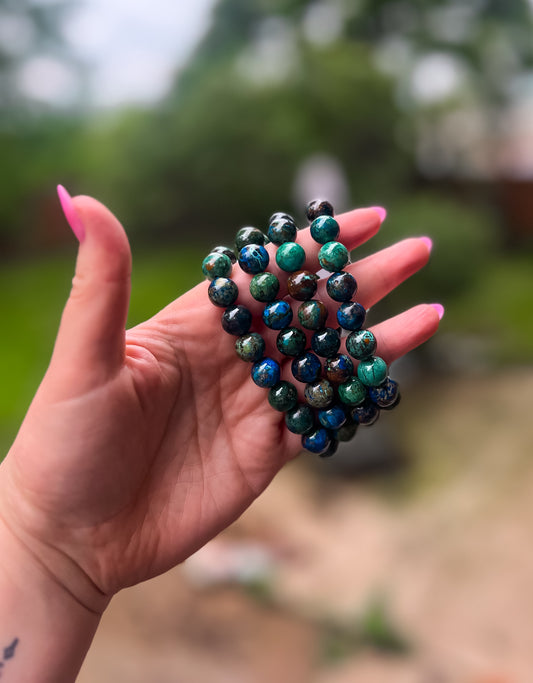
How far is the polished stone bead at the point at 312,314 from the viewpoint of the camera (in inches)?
38.0

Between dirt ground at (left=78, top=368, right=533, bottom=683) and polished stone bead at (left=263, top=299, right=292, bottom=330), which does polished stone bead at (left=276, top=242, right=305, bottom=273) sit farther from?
dirt ground at (left=78, top=368, right=533, bottom=683)

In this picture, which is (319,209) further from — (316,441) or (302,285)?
(316,441)

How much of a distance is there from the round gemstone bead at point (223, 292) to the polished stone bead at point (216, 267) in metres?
0.02

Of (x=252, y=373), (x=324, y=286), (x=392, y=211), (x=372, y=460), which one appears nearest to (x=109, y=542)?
(x=252, y=373)

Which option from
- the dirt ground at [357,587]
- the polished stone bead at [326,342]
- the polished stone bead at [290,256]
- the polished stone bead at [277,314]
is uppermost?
the polished stone bead at [290,256]

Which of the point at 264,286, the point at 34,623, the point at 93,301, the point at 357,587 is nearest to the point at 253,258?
the point at 264,286

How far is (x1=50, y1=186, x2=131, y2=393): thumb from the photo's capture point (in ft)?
2.52

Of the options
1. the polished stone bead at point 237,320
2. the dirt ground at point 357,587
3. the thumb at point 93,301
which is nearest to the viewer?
the thumb at point 93,301

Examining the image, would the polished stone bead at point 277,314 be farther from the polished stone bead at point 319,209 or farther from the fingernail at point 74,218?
the fingernail at point 74,218

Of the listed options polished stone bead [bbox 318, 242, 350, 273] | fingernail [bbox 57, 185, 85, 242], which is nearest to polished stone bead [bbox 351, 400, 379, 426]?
polished stone bead [bbox 318, 242, 350, 273]

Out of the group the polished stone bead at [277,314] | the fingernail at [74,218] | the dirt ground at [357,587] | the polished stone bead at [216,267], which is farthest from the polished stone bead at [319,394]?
the dirt ground at [357,587]

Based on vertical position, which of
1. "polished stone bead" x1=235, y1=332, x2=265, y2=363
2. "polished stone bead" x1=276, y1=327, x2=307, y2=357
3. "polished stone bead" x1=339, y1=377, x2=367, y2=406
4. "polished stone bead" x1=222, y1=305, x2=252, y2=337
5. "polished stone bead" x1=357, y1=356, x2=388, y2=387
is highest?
"polished stone bead" x1=222, y1=305, x2=252, y2=337

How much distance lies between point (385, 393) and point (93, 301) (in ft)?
1.49

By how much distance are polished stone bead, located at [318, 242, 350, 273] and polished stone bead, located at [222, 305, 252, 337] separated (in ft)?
0.44
